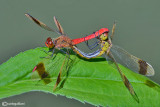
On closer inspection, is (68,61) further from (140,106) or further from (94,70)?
(140,106)

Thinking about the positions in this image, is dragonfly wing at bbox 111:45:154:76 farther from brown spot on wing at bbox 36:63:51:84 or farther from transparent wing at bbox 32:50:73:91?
brown spot on wing at bbox 36:63:51:84

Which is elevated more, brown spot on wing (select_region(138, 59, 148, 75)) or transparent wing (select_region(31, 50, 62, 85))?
transparent wing (select_region(31, 50, 62, 85))

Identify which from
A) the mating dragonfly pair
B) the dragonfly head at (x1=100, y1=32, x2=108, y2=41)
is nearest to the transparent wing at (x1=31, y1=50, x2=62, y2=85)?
the mating dragonfly pair

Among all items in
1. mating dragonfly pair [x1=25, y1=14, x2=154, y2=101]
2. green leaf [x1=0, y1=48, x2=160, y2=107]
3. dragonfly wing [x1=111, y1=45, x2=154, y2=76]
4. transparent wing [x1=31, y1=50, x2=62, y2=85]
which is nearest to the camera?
green leaf [x1=0, y1=48, x2=160, y2=107]

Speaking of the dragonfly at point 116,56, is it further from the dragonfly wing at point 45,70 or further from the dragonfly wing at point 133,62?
the dragonfly wing at point 45,70

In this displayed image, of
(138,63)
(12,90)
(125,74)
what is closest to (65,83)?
(12,90)

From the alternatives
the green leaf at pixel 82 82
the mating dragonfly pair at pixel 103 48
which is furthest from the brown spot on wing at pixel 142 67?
the green leaf at pixel 82 82

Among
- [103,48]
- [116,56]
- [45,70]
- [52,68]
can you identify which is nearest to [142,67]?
[116,56]
